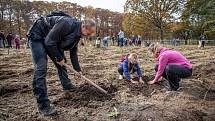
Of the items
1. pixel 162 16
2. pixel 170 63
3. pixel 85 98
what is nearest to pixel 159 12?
pixel 162 16

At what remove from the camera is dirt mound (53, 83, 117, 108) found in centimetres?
602

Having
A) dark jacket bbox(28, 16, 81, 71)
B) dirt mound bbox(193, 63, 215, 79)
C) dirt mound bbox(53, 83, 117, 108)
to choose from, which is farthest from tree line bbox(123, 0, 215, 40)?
dark jacket bbox(28, 16, 81, 71)

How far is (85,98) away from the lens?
635 centimetres

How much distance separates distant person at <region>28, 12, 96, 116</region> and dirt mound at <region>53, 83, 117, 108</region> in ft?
2.45

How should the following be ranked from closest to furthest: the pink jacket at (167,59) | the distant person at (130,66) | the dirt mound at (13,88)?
the pink jacket at (167,59) < the dirt mound at (13,88) < the distant person at (130,66)

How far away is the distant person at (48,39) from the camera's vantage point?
5.13m

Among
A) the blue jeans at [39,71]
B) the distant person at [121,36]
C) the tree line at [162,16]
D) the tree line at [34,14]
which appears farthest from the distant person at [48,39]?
the tree line at [162,16]

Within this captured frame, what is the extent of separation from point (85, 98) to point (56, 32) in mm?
1799

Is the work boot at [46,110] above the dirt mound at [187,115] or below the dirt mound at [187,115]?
above

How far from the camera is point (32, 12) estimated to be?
47.8 meters

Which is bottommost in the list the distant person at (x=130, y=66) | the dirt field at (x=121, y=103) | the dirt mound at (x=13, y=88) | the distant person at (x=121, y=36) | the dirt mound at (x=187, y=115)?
the dirt mound at (x=187, y=115)

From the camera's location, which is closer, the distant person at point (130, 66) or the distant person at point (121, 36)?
the distant person at point (130, 66)

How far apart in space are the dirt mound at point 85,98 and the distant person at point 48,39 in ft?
2.45

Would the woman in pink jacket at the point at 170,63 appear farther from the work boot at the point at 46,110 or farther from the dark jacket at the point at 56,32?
the work boot at the point at 46,110
